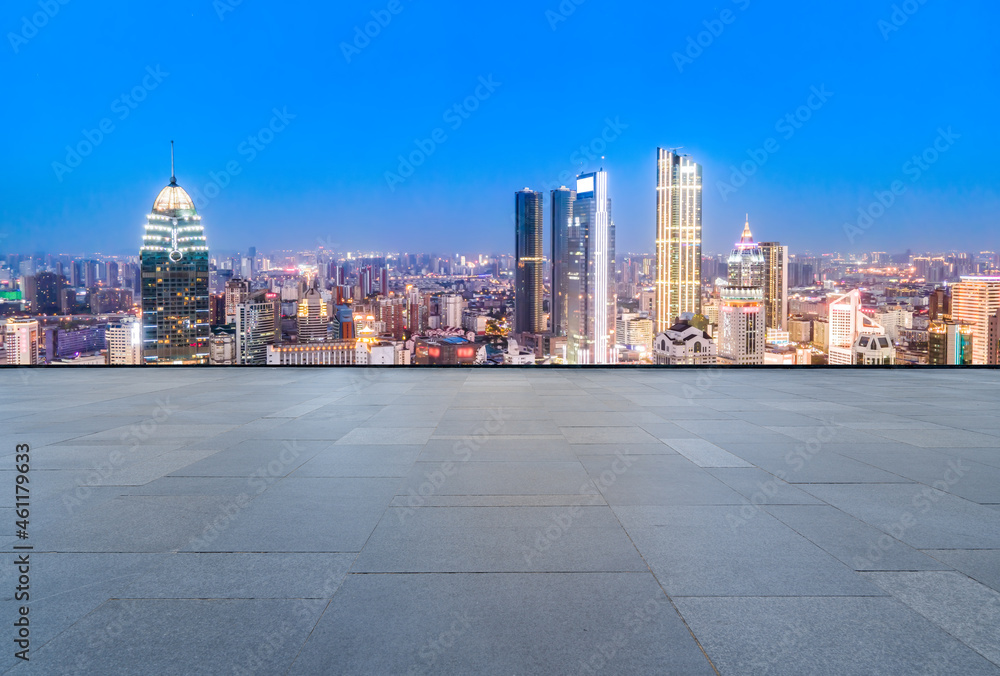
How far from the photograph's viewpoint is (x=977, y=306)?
1666cm

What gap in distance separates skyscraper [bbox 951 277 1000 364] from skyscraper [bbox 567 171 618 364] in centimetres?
1447

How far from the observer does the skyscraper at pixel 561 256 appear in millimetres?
45172

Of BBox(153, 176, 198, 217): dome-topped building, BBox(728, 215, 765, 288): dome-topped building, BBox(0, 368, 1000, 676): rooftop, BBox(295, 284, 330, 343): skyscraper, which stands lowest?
BBox(0, 368, 1000, 676): rooftop

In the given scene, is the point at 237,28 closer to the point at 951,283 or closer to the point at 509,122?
the point at 509,122

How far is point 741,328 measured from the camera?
19.4 metres

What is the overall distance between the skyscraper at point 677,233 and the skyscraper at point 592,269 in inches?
217

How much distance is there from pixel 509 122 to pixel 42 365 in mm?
30675

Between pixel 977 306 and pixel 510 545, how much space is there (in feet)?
63.5

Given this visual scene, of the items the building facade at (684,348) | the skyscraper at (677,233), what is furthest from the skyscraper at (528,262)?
the skyscraper at (677,233)

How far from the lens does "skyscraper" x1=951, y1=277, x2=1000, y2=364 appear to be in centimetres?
1563

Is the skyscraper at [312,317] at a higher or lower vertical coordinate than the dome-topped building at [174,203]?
lower

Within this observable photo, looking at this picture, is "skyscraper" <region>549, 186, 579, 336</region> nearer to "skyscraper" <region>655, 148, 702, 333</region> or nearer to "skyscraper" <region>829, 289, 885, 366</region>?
"skyscraper" <region>655, 148, 702, 333</region>

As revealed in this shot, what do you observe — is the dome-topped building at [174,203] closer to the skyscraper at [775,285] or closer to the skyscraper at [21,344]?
the skyscraper at [21,344]

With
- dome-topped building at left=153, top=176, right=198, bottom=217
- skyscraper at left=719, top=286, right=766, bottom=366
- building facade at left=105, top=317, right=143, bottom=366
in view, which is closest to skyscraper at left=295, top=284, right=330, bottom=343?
building facade at left=105, top=317, right=143, bottom=366
